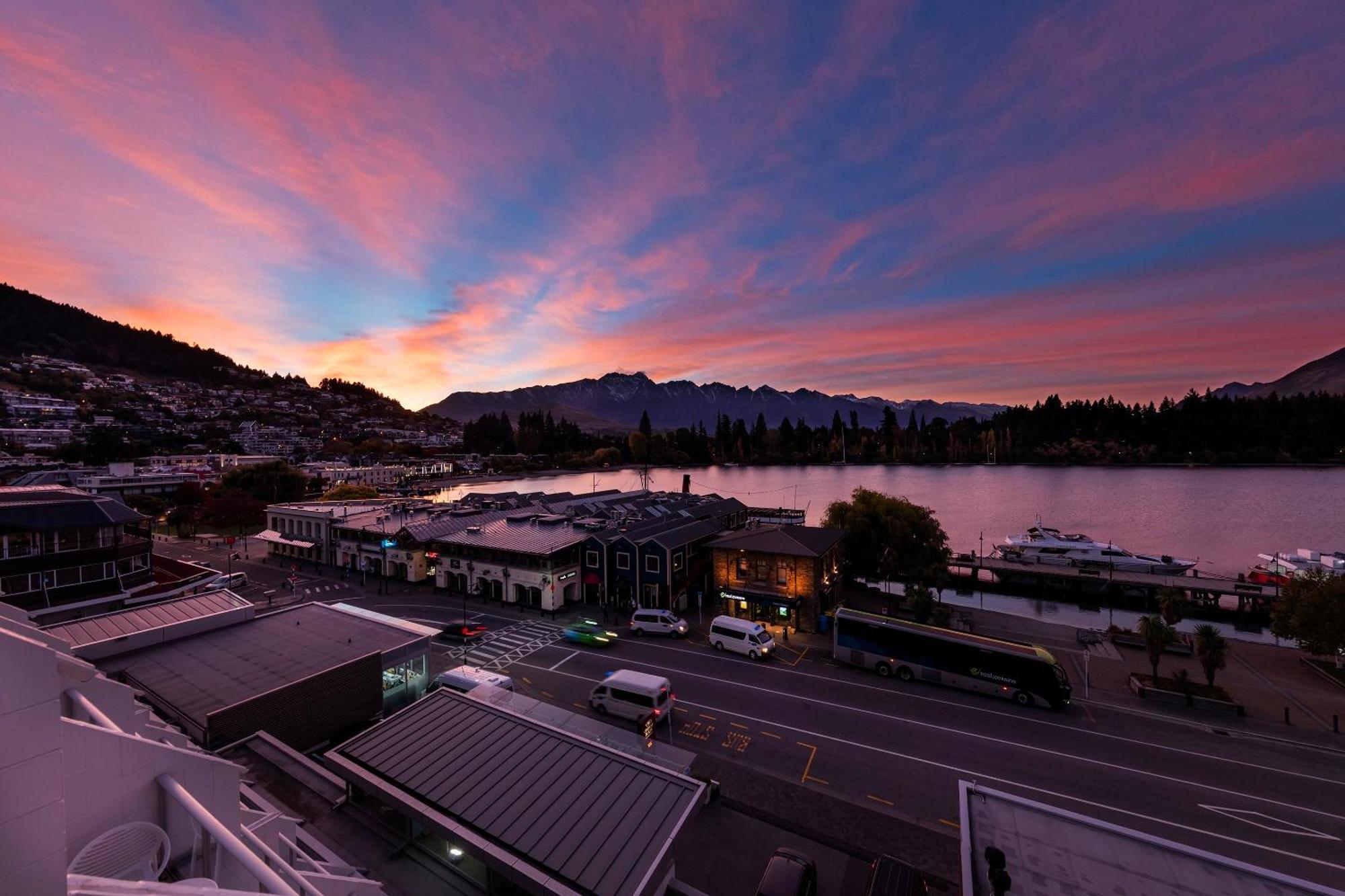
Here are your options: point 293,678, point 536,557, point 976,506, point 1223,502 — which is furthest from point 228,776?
point 1223,502

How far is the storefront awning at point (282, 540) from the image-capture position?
2295 inches

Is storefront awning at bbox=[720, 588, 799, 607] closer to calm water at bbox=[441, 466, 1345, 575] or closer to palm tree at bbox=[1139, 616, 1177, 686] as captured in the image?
palm tree at bbox=[1139, 616, 1177, 686]

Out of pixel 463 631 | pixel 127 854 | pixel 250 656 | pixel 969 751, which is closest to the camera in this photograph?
pixel 127 854

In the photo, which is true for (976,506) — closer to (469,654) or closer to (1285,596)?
(1285,596)

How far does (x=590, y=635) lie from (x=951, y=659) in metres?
22.2

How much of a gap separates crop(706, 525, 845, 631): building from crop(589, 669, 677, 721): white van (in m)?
14.8

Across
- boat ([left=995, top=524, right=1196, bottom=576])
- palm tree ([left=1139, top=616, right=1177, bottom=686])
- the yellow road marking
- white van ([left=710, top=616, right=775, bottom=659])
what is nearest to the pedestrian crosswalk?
white van ([left=710, top=616, right=775, bottom=659])

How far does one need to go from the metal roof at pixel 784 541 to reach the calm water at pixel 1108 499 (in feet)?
154

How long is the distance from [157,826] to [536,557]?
127ft

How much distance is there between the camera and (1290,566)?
59.0 m

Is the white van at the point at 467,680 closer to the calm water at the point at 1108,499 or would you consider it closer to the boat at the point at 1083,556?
the boat at the point at 1083,556

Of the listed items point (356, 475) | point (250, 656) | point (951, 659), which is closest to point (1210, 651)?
point (951, 659)

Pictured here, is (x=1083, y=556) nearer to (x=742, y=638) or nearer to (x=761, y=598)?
(x=761, y=598)

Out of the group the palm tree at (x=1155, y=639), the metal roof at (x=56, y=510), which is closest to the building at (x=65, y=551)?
the metal roof at (x=56, y=510)
